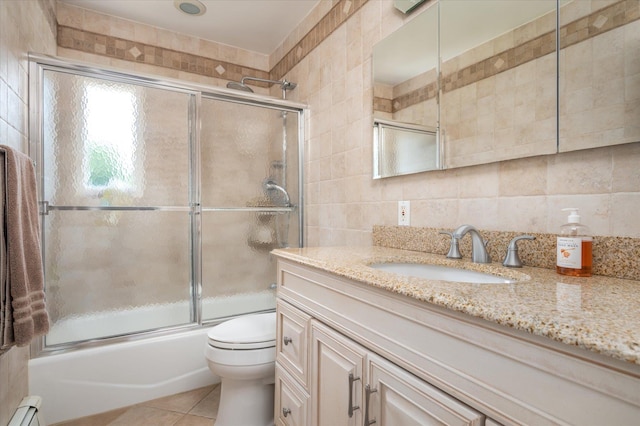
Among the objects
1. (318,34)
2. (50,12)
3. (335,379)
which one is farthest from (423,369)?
(50,12)

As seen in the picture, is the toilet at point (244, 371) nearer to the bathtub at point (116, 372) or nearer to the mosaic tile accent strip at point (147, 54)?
the bathtub at point (116, 372)

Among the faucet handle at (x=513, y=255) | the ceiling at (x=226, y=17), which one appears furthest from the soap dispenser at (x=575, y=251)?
the ceiling at (x=226, y=17)

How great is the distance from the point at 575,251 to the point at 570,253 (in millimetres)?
12

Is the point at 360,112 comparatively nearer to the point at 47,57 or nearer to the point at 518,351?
the point at 518,351

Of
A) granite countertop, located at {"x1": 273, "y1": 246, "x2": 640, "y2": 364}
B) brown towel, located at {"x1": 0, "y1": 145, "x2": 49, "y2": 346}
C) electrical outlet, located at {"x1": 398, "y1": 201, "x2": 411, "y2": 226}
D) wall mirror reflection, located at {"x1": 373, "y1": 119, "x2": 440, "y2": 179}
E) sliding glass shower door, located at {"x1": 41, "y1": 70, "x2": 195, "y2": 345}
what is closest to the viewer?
granite countertop, located at {"x1": 273, "y1": 246, "x2": 640, "y2": 364}

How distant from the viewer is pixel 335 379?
3.08 feet

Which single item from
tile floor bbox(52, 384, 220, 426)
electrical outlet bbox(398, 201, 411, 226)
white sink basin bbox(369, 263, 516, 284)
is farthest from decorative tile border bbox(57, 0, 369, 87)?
tile floor bbox(52, 384, 220, 426)

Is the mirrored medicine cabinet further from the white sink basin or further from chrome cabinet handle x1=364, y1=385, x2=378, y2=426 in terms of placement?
chrome cabinet handle x1=364, y1=385, x2=378, y2=426

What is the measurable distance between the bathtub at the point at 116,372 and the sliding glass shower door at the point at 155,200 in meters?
0.09

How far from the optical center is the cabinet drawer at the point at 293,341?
1.12 metres

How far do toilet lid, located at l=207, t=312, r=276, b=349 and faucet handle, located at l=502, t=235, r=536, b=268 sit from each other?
1011 mm

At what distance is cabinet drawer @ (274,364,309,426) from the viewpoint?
1113mm

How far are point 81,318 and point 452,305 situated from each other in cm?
199

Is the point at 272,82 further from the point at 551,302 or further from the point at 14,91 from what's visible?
the point at 551,302
